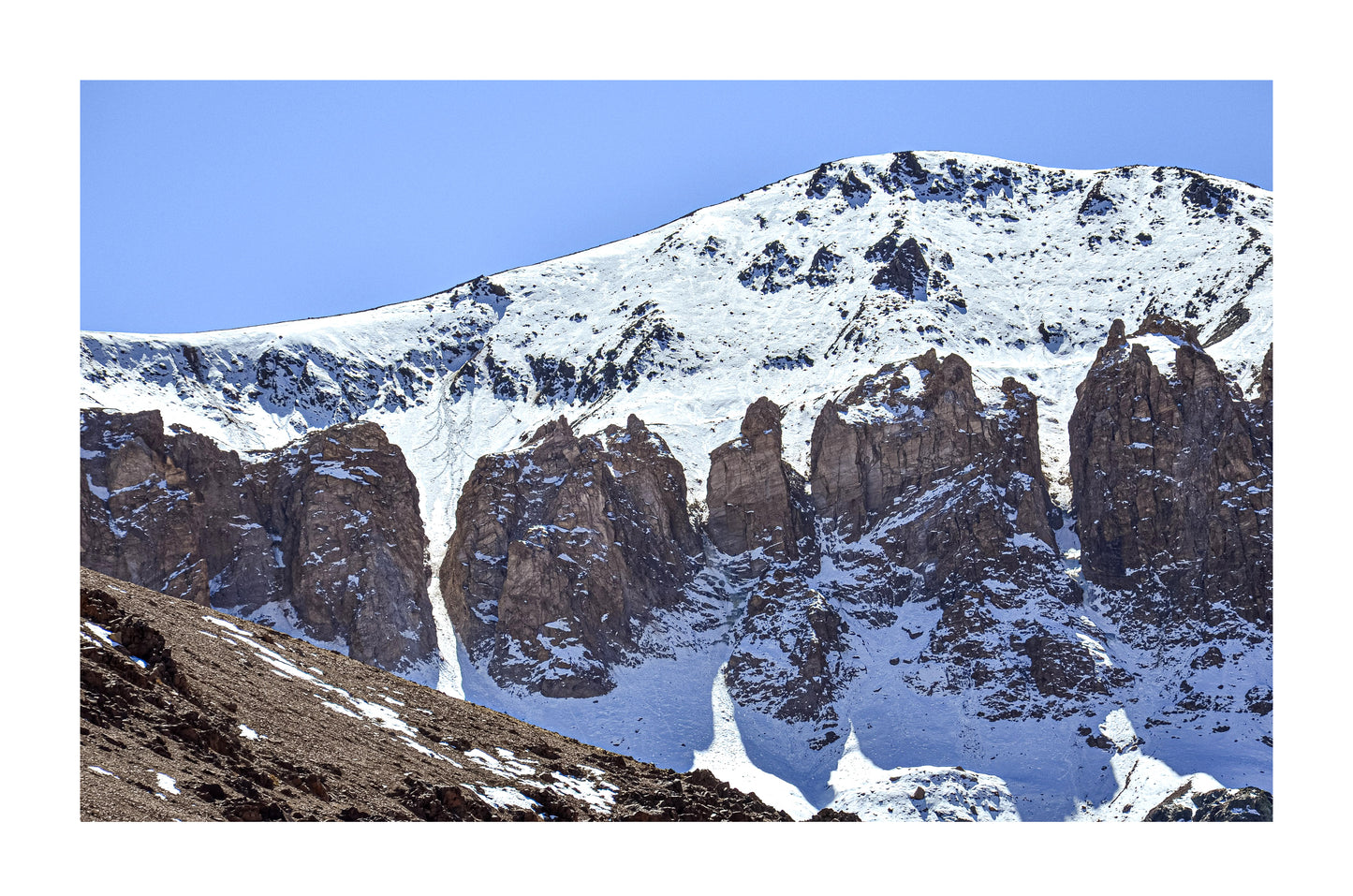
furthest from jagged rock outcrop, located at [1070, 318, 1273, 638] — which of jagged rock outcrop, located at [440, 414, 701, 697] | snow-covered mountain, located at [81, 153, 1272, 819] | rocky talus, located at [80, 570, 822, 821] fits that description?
rocky talus, located at [80, 570, 822, 821]

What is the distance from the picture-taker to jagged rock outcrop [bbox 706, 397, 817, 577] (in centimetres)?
18600

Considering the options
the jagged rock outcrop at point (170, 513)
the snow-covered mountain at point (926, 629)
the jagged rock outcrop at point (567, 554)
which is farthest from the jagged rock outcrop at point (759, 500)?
the jagged rock outcrop at point (170, 513)

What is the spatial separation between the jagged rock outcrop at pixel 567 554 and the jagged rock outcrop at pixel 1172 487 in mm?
49259

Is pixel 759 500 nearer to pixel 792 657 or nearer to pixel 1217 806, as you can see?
pixel 792 657

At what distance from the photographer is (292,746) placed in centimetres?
4347

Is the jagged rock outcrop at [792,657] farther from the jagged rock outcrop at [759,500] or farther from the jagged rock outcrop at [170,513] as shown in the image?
the jagged rock outcrop at [170,513]

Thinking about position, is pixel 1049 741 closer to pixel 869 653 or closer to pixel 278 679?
pixel 869 653

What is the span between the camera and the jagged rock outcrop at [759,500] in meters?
186

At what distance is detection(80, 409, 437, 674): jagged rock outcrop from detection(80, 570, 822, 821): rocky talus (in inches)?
4118

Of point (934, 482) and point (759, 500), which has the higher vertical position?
point (934, 482)

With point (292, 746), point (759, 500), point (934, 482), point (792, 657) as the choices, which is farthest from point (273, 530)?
point (292, 746)

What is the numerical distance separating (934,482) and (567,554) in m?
45.2

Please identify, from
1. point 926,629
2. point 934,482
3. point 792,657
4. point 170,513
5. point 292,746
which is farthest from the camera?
point 934,482

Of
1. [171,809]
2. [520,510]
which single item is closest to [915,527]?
[520,510]
